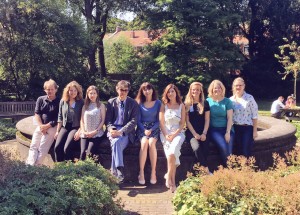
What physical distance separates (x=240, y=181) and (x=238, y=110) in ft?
8.98

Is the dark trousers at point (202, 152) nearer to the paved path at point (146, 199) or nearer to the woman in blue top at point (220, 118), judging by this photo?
the woman in blue top at point (220, 118)

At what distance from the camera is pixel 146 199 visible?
5727mm

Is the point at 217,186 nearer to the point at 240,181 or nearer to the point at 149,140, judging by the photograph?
the point at 240,181

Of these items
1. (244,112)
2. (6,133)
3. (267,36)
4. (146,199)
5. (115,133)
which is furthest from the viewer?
(267,36)

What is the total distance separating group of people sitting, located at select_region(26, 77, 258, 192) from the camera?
20.8 feet

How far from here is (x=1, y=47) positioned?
1870 cm

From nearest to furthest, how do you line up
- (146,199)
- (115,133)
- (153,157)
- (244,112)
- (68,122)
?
(146,199), (153,157), (115,133), (244,112), (68,122)

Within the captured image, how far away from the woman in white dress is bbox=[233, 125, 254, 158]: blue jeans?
0.97 meters

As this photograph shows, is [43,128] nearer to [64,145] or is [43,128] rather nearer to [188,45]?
[64,145]

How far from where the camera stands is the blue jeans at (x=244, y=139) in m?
6.51

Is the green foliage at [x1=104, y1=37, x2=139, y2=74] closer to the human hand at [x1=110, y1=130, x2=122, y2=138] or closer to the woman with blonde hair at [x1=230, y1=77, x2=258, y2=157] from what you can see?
the woman with blonde hair at [x1=230, y1=77, x2=258, y2=157]

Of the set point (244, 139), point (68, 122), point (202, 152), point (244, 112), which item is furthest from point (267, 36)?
point (68, 122)

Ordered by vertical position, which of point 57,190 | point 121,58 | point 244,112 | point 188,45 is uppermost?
point 188,45

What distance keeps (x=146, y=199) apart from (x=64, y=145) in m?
1.88
